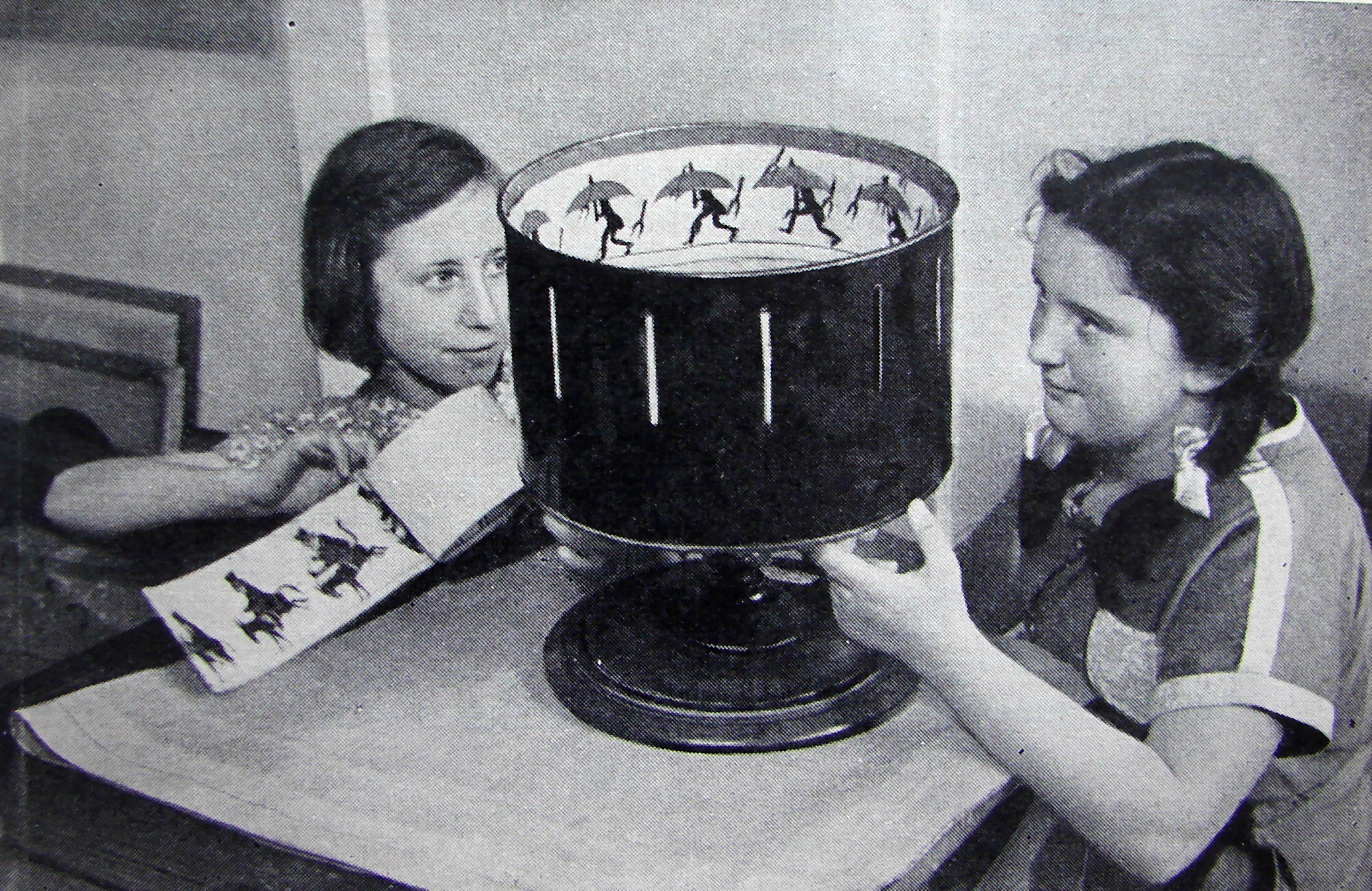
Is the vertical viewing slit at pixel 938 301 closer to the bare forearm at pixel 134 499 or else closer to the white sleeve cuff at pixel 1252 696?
the white sleeve cuff at pixel 1252 696

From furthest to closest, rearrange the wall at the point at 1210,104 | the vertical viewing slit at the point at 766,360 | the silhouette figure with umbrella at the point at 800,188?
the silhouette figure with umbrella at the point at 800,188, the wall at the point at 1210,104, the vertical viewing slit at the point at 766,360

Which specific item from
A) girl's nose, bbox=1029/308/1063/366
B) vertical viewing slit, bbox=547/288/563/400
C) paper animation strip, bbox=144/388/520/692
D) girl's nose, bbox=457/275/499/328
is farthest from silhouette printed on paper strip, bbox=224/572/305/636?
girl's nose, bbox=1029/308/1063/366

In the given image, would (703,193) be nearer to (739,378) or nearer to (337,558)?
(739,378)

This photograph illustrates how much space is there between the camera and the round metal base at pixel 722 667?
0.88 m

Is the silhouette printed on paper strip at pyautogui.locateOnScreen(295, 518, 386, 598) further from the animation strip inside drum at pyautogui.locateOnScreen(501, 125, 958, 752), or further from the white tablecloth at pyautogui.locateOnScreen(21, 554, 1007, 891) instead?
the animation strip inside drum at pyautogui.locateOnScreen(501, 125, 958, 752)

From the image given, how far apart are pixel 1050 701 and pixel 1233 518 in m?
0.16

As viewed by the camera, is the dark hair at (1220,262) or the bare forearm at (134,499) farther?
the bare forearm at (134,499)

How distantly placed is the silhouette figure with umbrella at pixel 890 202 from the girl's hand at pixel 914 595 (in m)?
0.19

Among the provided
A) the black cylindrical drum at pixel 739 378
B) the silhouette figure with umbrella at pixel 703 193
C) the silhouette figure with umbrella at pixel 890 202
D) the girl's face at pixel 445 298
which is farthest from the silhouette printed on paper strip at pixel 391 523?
the silhouette figure with umbrella at pixel 890 202

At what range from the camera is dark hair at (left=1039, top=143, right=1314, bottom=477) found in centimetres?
77


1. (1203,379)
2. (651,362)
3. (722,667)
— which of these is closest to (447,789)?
(722,667)

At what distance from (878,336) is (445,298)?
464 mm

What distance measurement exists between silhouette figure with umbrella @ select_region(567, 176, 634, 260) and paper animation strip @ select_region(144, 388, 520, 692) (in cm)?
21

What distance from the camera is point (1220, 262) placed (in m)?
0.77
